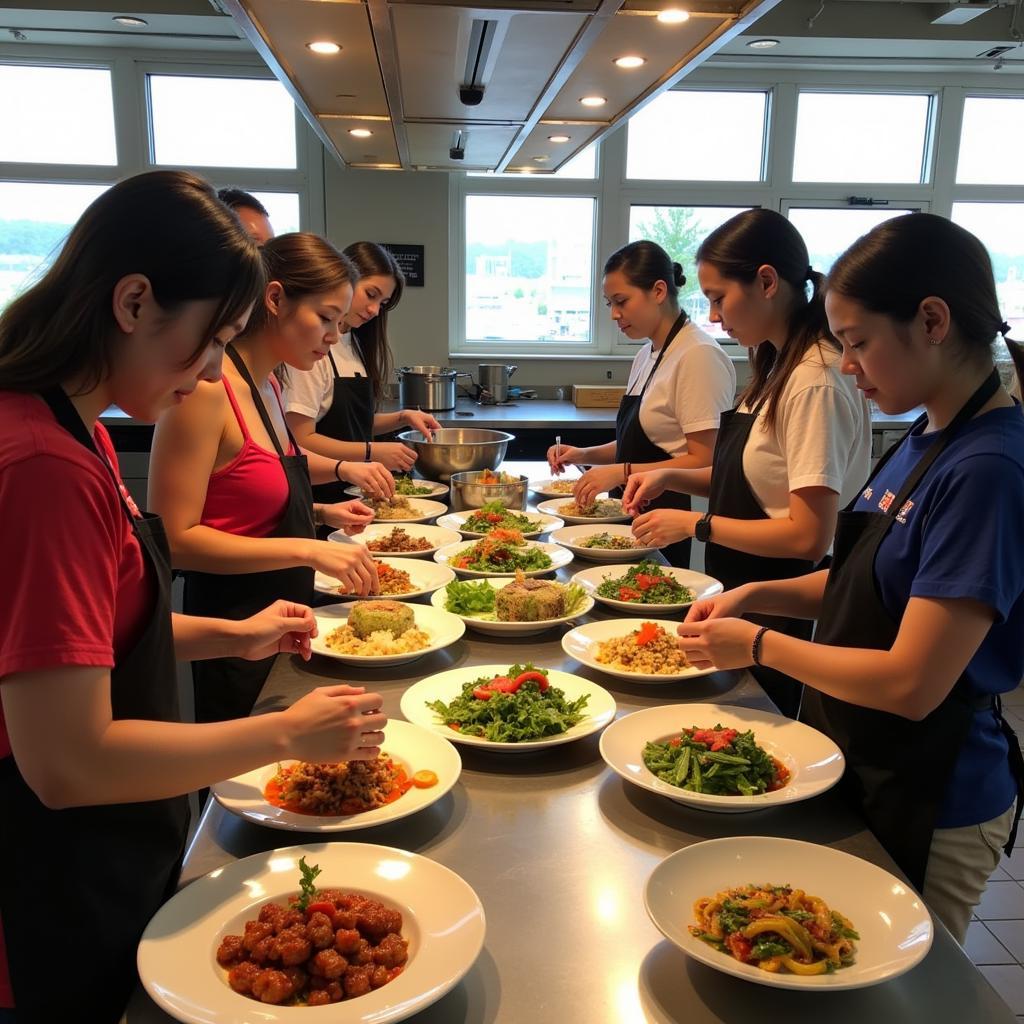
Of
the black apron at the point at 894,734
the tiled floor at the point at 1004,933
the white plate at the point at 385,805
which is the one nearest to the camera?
the white plate at the point at 385,805

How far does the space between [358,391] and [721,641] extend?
2671 mm

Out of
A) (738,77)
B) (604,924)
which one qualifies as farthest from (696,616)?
(738,77)

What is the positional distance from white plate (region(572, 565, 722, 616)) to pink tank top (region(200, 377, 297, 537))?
844mm

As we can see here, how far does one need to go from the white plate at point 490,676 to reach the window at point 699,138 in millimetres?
5609

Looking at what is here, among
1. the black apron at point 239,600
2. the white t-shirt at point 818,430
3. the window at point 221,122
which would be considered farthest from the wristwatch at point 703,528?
the window at point 221,122

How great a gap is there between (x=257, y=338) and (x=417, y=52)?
1.01m

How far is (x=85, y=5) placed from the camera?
509 cm

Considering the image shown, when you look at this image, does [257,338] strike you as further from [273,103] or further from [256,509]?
[273,103]

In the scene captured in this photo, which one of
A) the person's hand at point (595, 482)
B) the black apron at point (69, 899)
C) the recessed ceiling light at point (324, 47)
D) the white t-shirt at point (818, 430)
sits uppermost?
the recessed ceiling light at point (324, 47)

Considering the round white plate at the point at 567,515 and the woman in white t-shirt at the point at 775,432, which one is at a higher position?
the woman in white t-shirt at the point at 775,432

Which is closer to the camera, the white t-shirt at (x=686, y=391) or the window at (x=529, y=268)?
the white t-shirt at (x=686, y=391)

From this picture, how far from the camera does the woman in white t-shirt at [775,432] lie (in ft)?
7.16

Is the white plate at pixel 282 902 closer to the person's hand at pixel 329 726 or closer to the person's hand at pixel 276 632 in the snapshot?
the person's hand at pixel 329 726

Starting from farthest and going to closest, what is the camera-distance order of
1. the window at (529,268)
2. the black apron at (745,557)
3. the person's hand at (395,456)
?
the window at (529,268), the person's hand at (395,456), the black apron at (745,557)
